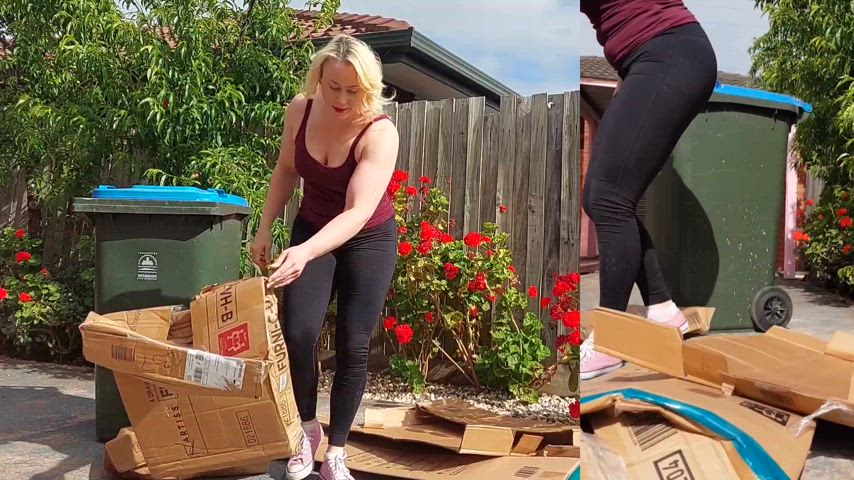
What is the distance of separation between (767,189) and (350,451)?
1985 mm

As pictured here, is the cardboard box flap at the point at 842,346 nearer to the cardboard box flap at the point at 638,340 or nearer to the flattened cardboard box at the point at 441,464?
the cardboard box flap at the point at 638,340

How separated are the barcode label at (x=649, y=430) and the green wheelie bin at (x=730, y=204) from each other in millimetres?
119

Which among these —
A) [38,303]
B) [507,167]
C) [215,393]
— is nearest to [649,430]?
[215,393]

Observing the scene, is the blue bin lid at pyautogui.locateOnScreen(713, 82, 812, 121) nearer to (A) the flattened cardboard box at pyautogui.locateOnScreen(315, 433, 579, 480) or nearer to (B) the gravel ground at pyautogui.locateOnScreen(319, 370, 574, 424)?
(A) the flattened cardboard box at pyautogui.locateOnScreen(315, 433, 579, 480)

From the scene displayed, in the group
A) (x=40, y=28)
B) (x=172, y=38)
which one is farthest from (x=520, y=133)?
(x=40, y=28)

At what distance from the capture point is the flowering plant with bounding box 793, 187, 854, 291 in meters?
0.65

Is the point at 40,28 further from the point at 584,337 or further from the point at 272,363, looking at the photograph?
the point at 584,337

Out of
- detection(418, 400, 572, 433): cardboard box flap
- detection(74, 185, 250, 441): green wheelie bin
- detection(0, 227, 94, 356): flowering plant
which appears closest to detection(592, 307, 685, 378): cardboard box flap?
detection(418, 400, 572, 433): cardboard box flap

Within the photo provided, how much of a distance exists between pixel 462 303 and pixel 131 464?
5.38 feet

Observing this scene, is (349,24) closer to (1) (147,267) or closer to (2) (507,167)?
(2) (507,167)

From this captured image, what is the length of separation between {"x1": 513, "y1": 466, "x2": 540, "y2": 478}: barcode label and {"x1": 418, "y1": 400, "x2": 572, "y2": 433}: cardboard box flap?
26 cm

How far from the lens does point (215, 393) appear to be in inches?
77.0

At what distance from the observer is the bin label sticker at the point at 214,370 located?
72.9 inches

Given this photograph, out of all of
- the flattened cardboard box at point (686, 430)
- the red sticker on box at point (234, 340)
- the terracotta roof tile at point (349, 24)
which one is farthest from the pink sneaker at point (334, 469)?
the terracotta roof tile at point (349, 24)
